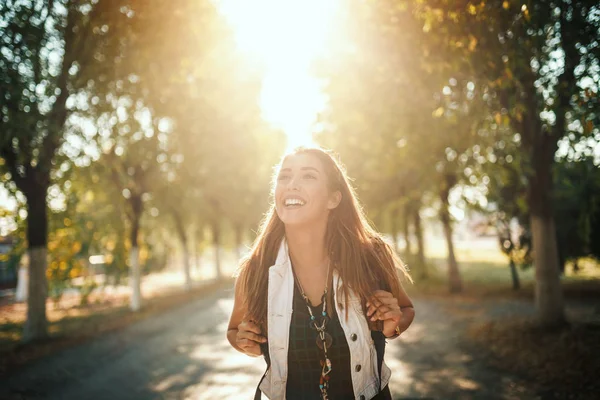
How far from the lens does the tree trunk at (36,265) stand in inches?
415

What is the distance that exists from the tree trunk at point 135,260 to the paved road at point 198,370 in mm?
4609

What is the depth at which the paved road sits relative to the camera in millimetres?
6422

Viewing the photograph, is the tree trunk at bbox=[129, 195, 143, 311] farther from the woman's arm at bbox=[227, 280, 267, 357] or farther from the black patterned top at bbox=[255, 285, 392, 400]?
the black patterned top at bbox=[255, 285, 392, 400]

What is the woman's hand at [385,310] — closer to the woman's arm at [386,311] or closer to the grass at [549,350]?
the woman's arm at [386,311]

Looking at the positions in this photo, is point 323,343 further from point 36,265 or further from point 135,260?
point 135,260

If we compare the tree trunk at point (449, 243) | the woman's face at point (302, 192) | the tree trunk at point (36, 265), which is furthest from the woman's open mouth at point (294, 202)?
the tree trunk at point (449, 243)

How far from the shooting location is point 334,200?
2828mm

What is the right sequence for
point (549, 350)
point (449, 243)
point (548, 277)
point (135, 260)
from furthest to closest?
point (135, 260) < point (449, 243) < point (548, 277) < point (549, 350)

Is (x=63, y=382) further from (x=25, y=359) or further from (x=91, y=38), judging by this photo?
(x=91, y=38)

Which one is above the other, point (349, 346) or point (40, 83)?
point (40, 83)

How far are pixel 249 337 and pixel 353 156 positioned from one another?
1483 cm

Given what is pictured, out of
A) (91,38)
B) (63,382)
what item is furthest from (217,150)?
(63,382)

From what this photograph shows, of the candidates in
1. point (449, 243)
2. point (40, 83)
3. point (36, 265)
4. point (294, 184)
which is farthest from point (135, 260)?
point (294, 184)

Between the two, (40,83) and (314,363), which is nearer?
(314,363)
